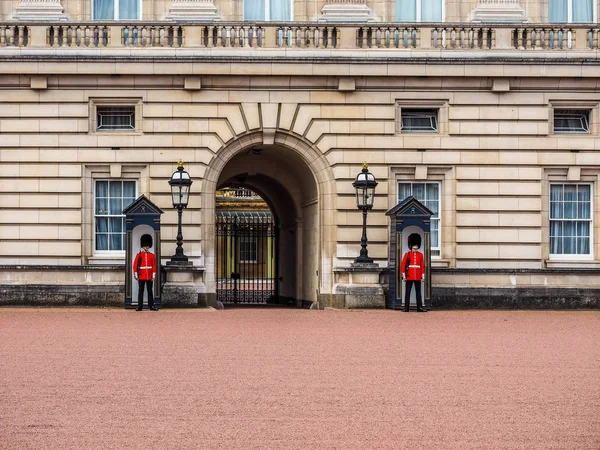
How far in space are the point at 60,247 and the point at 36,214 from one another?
2.80 ft

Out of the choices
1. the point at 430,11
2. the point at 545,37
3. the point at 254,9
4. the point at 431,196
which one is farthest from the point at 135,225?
the point at 545,37

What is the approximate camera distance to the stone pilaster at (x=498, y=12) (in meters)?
27.4

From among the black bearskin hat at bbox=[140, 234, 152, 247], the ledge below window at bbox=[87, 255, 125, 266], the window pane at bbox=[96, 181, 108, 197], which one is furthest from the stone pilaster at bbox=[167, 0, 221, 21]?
the ledge below window at bbox=[87, 255, 125, 266]

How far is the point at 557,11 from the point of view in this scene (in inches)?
1112

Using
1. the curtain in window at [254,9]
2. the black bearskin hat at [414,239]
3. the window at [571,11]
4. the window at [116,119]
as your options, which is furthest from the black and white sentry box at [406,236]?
the window at [116,119]

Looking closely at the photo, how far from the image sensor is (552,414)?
1130 cm

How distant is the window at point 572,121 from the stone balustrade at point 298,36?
140 centimetres

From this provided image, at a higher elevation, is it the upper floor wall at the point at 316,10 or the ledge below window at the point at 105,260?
the upper floor wall at the point at 316,10

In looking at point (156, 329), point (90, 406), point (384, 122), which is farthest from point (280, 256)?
point (90, 406)

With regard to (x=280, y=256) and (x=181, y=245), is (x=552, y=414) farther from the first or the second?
(x=280, y=256)

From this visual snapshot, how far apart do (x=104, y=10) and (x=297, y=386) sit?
16.8 m

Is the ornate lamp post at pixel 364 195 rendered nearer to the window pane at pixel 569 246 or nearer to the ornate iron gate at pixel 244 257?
the window pane at pixel 569 246

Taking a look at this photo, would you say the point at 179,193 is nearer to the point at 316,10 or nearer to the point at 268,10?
the point at 268,10

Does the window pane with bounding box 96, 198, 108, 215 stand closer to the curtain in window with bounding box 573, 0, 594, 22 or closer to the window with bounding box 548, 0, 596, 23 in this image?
the window with bounding box 548, 0, 596, 23
